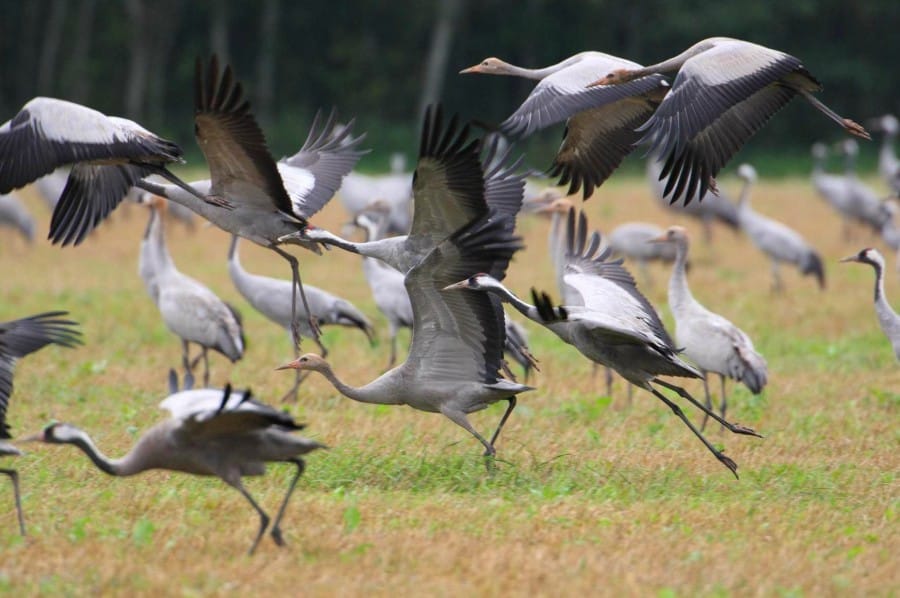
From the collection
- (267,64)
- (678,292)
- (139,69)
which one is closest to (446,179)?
(678,292)

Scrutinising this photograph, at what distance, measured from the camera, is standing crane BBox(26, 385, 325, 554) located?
4648 mm

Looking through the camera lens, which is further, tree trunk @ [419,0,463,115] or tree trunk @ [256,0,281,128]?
tree trunk @ [256,0,281,128]

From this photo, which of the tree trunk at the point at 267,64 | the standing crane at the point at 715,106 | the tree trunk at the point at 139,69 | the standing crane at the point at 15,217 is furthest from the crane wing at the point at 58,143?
the tree trunk at the point at 267,64

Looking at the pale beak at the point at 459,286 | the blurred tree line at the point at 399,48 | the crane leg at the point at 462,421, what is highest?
the blurred tree line at the point at 399,48

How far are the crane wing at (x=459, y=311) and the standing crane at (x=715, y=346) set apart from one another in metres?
1.57

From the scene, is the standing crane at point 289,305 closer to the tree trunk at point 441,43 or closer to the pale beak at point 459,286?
the pale beak at point 459,286

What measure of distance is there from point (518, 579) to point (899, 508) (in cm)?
189

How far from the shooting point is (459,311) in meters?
5.89

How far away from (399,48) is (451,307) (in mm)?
29766

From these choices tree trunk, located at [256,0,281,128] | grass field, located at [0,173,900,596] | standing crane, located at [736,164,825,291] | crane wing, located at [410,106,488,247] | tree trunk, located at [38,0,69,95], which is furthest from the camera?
tree trunk, located at [256,0,281,128]

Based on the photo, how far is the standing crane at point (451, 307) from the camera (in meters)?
5.70

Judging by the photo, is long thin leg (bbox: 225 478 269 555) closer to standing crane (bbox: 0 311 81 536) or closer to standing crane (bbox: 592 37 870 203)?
standing crane (bbox: 0 311 81 536)

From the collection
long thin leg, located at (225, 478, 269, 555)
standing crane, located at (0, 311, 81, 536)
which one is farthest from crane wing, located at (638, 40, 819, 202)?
standing crane, located at (0, 311, 81, 536)

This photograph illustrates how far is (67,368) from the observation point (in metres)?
8.68
